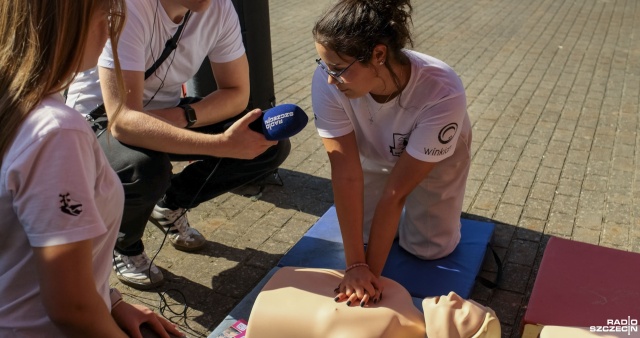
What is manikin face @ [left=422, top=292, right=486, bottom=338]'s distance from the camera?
2186 millimetres

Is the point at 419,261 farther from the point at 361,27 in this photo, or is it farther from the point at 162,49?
the point at 162,49

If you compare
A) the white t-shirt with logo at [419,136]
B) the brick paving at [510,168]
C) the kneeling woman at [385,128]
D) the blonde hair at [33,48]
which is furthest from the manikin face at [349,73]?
the blonde hair at [33,48]

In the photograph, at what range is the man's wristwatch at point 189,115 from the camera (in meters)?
3.30

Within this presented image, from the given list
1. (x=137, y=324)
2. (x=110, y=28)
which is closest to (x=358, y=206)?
(x=137, y=324)

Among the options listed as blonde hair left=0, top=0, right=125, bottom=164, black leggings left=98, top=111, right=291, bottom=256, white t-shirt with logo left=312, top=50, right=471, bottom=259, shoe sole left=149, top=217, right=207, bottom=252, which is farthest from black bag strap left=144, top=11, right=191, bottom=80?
blonde hair left=0, top=0, right=125, bottom=164

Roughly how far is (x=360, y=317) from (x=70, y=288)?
1090 mm

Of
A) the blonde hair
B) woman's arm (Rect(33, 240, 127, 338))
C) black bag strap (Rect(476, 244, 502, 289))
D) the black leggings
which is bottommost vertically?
black bag strap (Rect(476, 244, 502, 289))

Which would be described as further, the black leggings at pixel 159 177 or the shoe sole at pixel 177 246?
the shoe sole at pixel 177 246

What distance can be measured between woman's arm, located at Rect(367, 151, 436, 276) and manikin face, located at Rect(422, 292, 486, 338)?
1.69 feet

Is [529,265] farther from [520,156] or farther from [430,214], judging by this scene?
[520,156]

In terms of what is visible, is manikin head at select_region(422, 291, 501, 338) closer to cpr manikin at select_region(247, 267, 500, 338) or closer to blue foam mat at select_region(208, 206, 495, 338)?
cpr manikin at select_region(247, 267, 500, 338)

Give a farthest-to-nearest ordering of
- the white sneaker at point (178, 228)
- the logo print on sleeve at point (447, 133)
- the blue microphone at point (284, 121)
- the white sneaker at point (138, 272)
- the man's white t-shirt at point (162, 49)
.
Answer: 1. the white sneaker at point (178, 228)
2. the white sneaker at point (138, 272)
3. the man's white t-shirt at point (162, 49)
4. the logo print on sleeve at point (447, 133)
5. the blue microphone at point (284, 121)

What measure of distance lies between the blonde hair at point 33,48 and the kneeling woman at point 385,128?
122 cm

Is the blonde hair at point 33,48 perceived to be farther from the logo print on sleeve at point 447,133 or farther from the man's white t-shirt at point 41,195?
the logo print on sleeve at point 447,133
